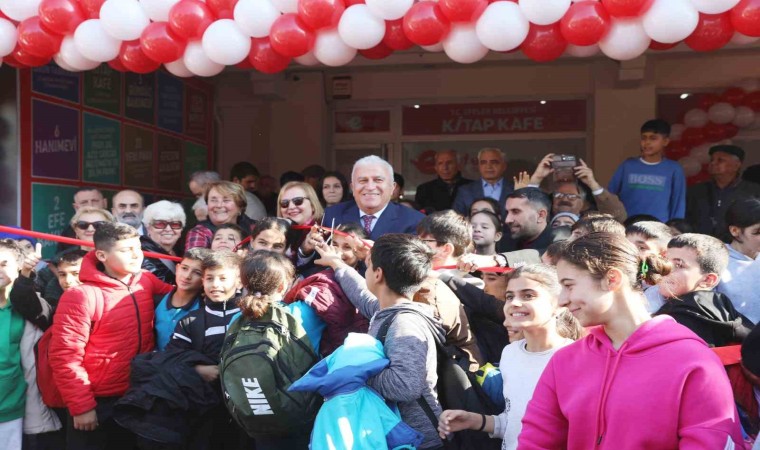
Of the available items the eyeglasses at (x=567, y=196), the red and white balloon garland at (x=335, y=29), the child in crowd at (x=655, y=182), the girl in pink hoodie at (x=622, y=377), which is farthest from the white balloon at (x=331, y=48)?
the girl in pink hoodie at (x=622, y=377)

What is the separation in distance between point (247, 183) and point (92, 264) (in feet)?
9.95

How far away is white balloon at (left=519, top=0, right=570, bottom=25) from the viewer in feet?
13.1

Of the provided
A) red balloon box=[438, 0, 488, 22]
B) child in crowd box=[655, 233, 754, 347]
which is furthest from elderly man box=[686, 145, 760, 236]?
child in crowd box=[655, 233, 754, 347]

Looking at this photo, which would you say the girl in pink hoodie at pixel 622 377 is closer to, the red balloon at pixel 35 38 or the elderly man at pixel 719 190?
the red balloon at pixel 35 38

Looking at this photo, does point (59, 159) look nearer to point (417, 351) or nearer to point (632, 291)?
point (417, 351)

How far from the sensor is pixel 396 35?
4.36m

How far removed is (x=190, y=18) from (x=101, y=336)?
185 centimetres

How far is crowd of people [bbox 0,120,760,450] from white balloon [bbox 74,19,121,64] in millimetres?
935

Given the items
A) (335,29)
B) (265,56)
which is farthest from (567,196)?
(265,56)

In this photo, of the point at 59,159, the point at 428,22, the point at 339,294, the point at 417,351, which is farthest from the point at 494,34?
the point at 59,159

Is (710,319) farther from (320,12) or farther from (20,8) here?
(20,8)

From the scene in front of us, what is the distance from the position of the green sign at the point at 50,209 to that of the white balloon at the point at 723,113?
18.8 feet

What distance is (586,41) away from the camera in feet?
13.3

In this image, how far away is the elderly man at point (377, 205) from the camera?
4.09 metres
